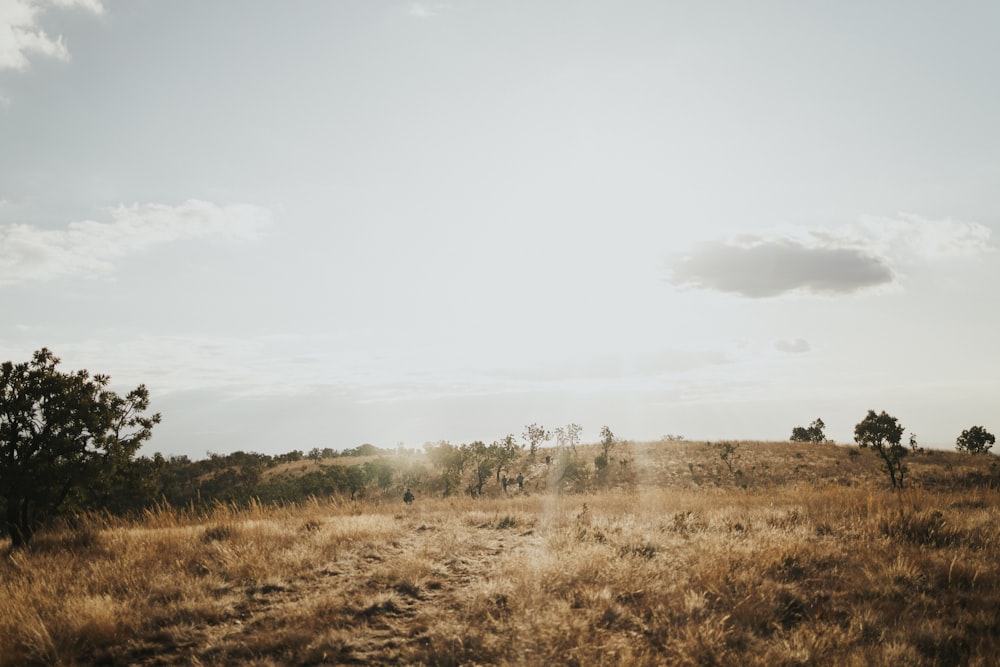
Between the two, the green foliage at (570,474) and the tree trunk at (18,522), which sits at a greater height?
A: the tree trunk at (18,522)

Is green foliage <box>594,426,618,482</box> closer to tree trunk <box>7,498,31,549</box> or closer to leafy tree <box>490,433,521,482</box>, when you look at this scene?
leafy tree <box>490,433,521,482</box>

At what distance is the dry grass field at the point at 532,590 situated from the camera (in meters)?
5.01

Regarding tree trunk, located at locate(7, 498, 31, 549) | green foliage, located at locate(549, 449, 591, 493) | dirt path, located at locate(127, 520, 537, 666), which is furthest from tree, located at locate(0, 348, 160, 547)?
green foliage, located at locate(549, 449, 591, 493)

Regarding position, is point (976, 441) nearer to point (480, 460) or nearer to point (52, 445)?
point (480, 460)

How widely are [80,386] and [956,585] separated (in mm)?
15819

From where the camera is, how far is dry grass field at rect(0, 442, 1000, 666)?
5008mm

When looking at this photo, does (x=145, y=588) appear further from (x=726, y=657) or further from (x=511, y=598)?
(x=726, y=657)

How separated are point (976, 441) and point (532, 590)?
61.5 meters

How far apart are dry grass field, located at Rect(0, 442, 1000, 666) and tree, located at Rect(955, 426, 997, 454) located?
5037cm

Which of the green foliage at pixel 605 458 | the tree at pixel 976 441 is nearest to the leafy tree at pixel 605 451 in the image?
the green foliage at pixel 605 458

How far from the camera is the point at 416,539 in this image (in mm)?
9297

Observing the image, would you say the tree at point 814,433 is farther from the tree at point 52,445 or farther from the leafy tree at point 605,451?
the tree at point 52,445

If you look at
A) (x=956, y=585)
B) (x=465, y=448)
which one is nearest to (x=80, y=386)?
(x=956, y=585)

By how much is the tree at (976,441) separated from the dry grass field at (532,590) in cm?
5037
